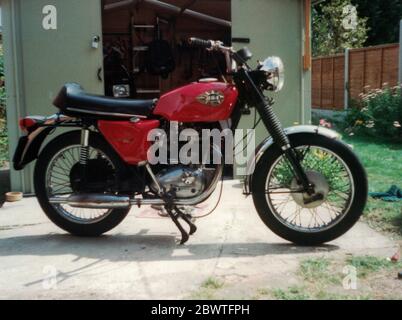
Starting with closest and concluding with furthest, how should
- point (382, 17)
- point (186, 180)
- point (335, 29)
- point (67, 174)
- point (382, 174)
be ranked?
point (186, 180) < point (67, 174) < point (382, 174) < point (335, 29) < point (382, 17)

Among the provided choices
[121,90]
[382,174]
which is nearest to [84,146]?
[382,174]

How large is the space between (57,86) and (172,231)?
2468 millimetres

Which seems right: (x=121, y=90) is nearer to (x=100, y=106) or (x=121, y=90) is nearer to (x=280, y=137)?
(x=100, y=106)

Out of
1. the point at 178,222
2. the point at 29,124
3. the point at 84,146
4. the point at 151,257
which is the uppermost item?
the point at 29,124

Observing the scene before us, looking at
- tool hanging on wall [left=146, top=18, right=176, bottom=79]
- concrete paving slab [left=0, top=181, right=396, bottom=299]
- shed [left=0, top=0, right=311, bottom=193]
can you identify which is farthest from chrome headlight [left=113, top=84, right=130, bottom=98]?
concrete paving slab [left=0, top=181, right=396, bottom=299]

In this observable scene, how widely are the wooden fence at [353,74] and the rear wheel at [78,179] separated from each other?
10269 millimetres

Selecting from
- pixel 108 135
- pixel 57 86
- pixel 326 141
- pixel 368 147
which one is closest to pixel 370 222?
pixel 326 141

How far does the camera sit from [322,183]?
161 inches

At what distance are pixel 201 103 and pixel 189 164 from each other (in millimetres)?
455

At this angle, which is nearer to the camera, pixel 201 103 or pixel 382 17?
pixel 201 103

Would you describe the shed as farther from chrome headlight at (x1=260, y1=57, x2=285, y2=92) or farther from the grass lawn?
chrome headlight at (x1=260, y1=57, x2=285, y2=92)

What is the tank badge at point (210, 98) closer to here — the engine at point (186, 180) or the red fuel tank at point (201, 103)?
the red fuel tank at point (201, 103)

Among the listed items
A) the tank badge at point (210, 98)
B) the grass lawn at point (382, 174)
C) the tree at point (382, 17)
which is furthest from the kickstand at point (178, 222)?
the tree at point (382, 17)

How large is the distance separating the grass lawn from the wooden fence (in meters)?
4.16
